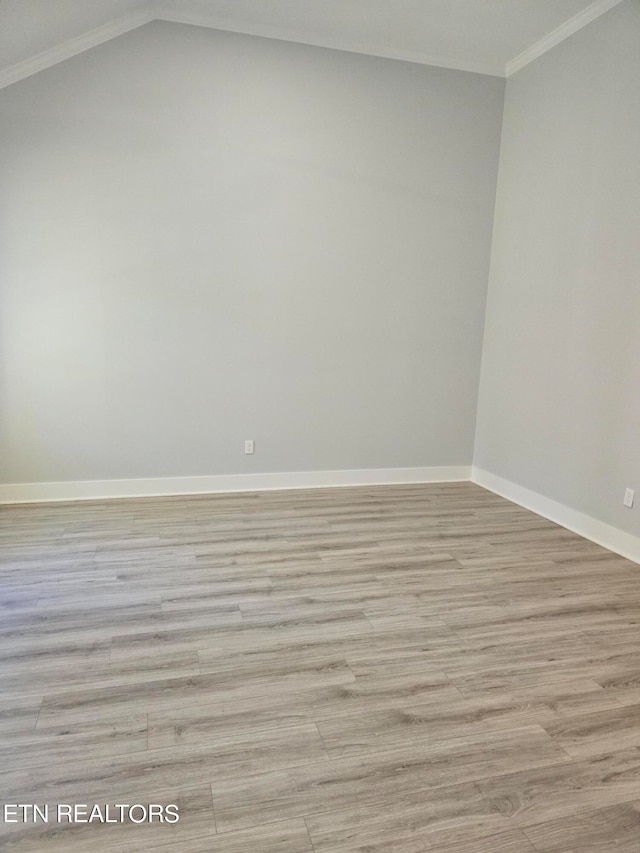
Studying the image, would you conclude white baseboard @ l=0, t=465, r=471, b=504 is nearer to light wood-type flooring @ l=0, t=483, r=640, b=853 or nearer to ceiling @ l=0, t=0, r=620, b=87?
light wood-type flooring @ l=0, t=483, r=640, b=853

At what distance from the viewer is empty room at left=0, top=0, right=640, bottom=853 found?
5.48 feet

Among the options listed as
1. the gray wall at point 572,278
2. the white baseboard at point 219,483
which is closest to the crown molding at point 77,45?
the white baseboard at point 219,483

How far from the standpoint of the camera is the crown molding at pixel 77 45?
3289 millimetres

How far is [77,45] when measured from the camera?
3.36 meters

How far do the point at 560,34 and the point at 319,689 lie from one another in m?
4.16

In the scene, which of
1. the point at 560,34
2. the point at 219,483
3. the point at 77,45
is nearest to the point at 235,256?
the point at 77,45

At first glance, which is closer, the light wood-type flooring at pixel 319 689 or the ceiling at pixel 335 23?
the light wood-type flooring at pixel 319 689

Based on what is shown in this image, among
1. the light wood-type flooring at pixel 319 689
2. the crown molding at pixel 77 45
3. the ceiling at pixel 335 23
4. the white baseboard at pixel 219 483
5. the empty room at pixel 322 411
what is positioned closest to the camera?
the light wood-type flooring at pixel 319 689

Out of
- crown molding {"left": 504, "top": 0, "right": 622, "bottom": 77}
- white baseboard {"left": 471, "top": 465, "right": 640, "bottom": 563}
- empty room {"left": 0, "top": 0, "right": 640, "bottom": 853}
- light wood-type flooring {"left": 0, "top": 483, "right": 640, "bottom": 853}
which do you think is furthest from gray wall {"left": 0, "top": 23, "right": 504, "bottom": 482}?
light wood-type flooring {"left": 0, "top": 483, "right": 640, "bottom": 853}

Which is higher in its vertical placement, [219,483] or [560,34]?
[560,34]

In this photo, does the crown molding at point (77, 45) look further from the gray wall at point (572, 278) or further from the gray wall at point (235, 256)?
the gray wall at point (572, 278)

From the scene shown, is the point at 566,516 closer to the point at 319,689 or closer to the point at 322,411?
the point at 322,411

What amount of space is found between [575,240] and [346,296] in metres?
1.59

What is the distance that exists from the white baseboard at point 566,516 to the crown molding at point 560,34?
119 inches
